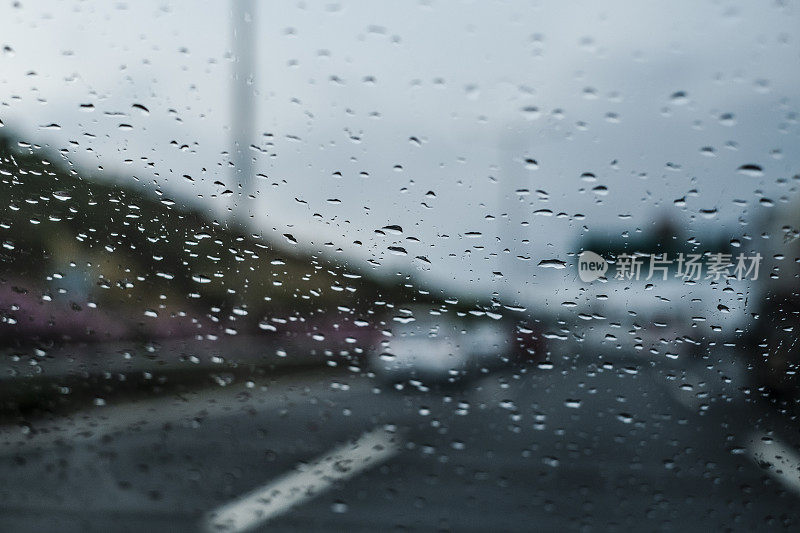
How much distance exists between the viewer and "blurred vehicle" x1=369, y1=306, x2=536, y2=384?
2.14 m

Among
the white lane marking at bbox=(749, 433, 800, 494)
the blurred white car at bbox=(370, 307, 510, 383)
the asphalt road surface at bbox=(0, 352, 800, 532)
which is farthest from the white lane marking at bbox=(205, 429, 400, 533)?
the white lane marking at bbox=(749, 433, 800, 494)

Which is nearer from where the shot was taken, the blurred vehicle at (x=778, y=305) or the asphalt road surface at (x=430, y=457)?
the blurred vehicle at (x=778, y=305)

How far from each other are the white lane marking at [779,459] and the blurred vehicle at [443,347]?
0.73 metres

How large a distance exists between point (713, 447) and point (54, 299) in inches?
84.1

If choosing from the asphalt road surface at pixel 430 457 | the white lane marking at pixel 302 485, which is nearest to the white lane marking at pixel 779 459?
the asphalt road surface at pixel 430 457

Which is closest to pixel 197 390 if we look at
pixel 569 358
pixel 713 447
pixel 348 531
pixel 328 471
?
pixel 328 471

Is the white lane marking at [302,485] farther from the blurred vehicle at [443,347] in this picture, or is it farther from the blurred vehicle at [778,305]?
the blurred vehicle at [778,305]

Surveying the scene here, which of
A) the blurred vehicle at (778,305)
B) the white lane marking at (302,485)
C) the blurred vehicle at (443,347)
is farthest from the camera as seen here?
the white lane marking at (302,485)

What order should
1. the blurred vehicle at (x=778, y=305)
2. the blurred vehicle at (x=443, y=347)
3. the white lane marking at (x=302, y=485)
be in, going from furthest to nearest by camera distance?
1. the white lane marking at (x=302, y=485)
2. the blurred vehicle at (x=443, y=347)
3. the blurred vehicle at (x=778, y=305)

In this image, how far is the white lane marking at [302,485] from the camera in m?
2.38

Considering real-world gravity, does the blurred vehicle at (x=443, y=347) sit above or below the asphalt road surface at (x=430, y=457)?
above

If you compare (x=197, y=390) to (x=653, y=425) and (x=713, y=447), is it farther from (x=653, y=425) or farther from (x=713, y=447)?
(x=713, y=447)

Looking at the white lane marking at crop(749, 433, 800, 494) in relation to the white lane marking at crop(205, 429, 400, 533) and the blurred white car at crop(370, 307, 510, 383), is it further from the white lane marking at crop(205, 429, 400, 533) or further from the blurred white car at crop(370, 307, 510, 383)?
the white lane marking at crop(205, 429, 400, 533)

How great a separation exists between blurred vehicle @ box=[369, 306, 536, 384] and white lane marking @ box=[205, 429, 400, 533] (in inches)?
11.4
